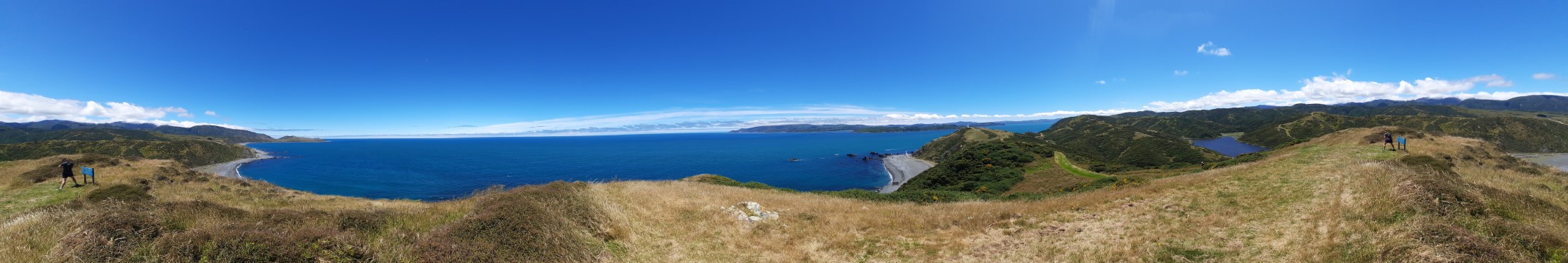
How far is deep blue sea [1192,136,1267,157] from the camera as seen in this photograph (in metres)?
130

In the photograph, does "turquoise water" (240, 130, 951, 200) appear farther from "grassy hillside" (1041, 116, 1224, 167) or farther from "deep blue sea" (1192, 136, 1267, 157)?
"deep blue sea" (1192, 136, 1267, 157)

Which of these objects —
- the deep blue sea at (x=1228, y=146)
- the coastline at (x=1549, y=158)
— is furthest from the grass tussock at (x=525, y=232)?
the coastline at (x=1549, y=158)

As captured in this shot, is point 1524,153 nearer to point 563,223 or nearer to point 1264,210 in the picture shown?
point 1264,210

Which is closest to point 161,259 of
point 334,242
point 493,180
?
point 334,242

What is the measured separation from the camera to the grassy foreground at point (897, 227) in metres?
8.16

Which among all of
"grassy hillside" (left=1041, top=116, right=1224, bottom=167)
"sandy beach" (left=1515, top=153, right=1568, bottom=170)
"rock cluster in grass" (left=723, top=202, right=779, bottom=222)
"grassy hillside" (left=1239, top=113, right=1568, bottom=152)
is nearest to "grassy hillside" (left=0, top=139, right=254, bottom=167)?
"rock cluster in grass" (left=723, top=202, right=779, bottom=222)

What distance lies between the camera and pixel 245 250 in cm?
785

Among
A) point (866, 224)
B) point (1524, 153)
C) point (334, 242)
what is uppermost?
point (334, 242)

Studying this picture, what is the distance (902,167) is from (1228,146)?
115m

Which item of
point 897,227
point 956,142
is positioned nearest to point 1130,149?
point 956,142

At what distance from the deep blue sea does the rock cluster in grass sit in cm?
14835

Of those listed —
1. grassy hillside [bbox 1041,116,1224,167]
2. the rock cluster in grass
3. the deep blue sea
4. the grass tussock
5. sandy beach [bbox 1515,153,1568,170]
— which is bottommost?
sandy beach [bbox 1515,153,1568,170]

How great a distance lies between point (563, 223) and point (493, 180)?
98.9 metres

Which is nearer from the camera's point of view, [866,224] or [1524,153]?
[866,224]
